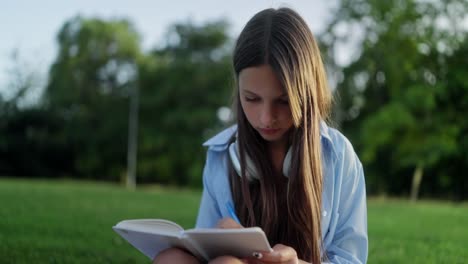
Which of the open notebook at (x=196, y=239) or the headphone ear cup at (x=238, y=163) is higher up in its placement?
the headphone ear cup at (x=238, y=163)

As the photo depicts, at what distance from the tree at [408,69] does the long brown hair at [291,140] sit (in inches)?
821

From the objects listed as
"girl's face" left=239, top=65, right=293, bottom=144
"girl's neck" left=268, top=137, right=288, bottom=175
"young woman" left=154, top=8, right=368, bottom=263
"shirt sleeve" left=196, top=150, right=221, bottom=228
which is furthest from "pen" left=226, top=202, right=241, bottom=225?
"girl's face" left=239, top=65, right=293, bottom=144

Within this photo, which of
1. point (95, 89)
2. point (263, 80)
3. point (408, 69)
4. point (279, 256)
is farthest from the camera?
point (95, 89)

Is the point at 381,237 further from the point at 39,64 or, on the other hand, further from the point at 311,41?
the point at 39,64

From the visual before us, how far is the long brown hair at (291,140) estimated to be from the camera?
2.04 meters

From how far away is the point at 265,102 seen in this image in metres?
2.05

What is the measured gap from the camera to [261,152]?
2.30 metres

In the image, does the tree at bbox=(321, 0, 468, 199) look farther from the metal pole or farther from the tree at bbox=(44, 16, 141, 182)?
the tree at bbox=(44, 16, 141, 182)

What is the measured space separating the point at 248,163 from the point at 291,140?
19cm

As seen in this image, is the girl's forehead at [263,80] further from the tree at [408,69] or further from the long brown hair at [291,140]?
the tree at [408,69]

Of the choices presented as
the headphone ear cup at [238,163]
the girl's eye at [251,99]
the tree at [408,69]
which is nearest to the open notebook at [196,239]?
the headphone ear cup at [238,163]

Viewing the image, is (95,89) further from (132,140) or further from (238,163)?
(238,163)

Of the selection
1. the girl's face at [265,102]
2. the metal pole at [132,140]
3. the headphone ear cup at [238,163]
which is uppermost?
the girl's face at [265,102]

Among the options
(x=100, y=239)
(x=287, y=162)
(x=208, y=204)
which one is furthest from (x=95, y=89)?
(x=287, y=162)
